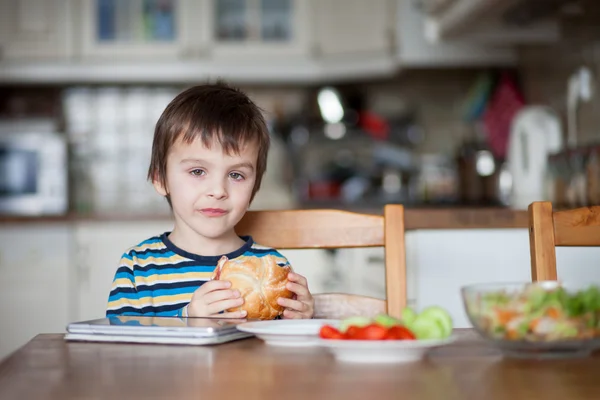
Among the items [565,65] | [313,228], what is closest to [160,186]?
[313,228]

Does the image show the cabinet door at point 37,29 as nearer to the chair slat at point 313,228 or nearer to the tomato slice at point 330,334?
the chair slat at point 313,228

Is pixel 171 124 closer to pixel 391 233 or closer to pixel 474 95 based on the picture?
pixel 391 233

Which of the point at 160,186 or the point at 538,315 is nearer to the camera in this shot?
the point at 538,315

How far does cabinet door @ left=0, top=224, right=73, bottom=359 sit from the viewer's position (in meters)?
3.02

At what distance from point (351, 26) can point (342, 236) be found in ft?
7.69

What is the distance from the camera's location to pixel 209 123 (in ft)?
4.19

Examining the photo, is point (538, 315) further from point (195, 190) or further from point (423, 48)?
point (423, 48)

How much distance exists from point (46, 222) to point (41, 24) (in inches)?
36.9

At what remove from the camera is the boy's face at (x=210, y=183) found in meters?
1.27

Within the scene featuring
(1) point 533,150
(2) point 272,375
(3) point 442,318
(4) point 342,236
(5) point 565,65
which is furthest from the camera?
(5) point 565,65

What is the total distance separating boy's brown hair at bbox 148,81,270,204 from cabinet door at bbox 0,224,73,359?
1.80 m

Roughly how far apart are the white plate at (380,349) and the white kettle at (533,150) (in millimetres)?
1919

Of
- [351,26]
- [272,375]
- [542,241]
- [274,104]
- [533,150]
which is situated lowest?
[272,375]

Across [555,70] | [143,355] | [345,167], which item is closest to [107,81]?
[345,167]
